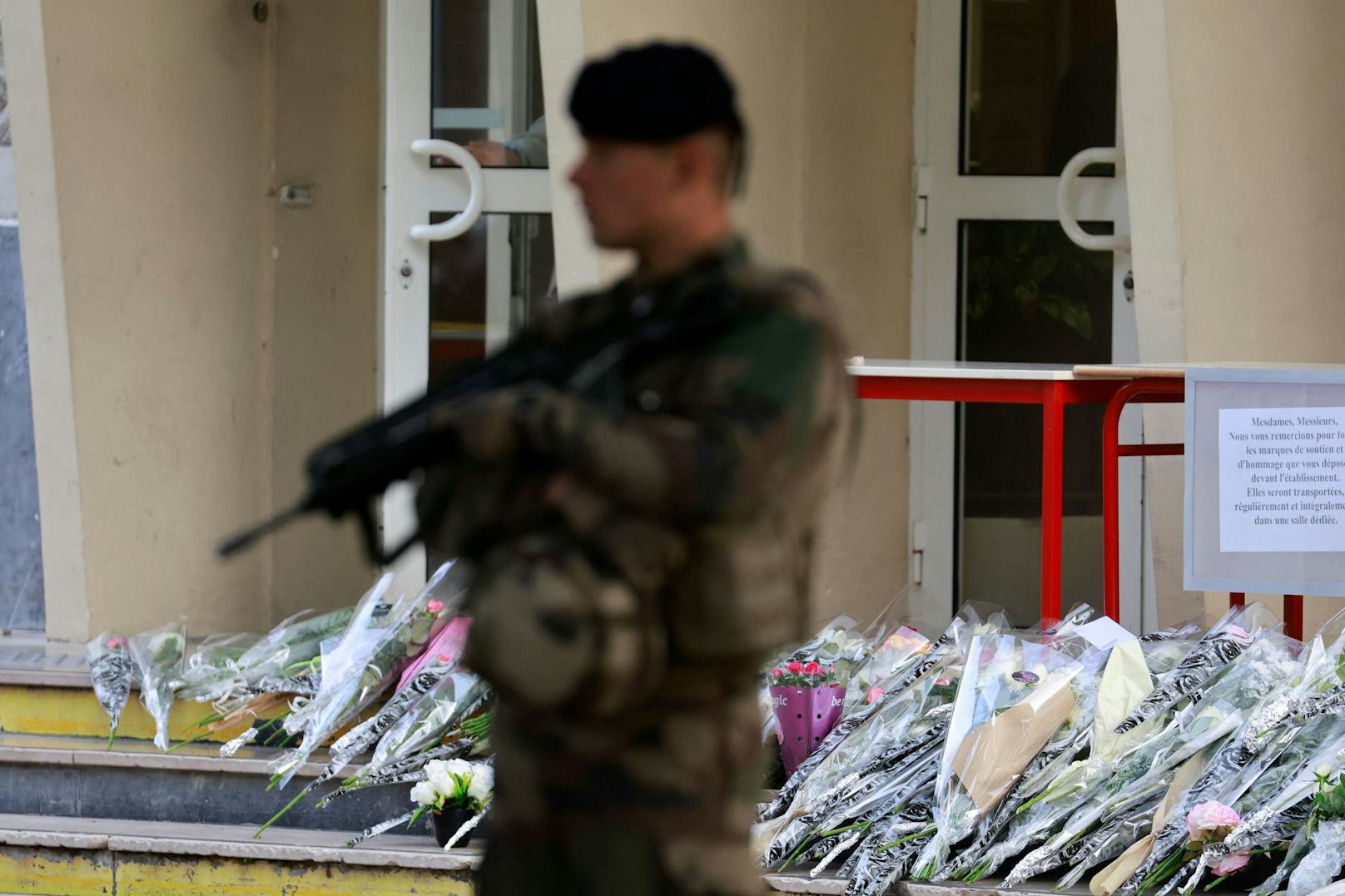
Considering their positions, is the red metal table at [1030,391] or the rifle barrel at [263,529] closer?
the rifle barrel at [263,529]

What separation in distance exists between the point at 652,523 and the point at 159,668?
11.6 ft

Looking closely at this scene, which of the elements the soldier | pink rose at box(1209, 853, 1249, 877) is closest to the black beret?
the soldier

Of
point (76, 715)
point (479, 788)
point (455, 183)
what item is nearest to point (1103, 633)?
point (479, 788)

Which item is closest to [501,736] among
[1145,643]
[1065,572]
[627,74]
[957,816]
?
[627,74]

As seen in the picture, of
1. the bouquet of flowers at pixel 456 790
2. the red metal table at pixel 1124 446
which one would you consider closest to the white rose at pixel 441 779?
the bouquet of flowers at pixel 456 790

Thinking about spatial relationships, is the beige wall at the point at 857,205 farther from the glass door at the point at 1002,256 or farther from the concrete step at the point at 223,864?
the concrete step at the point at 223,864

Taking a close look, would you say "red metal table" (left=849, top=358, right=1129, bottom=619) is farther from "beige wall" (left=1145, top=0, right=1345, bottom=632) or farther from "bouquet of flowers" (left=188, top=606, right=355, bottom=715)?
"bouquet of flowers" (left=188, top=606, right=355, bottom=715)

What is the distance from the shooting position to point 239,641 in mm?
5109

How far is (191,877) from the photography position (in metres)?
3.86

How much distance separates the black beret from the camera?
1.60 m

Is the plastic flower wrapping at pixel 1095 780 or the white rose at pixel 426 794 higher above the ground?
the plastic flower wrapping at pixel 1095 780

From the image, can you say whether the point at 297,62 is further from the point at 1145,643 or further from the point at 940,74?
the point at 1145,643

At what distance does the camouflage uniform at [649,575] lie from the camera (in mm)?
1514

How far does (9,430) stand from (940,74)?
142 inches
